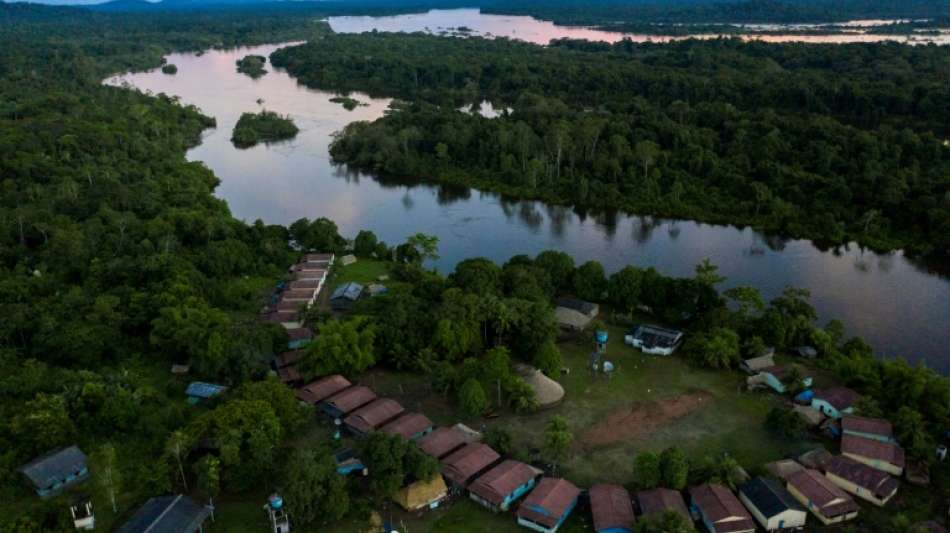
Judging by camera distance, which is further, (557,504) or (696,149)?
(696,149)

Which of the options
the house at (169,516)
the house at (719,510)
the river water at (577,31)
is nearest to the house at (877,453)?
the house at (719,510)

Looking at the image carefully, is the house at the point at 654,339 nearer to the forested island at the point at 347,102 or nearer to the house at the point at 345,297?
the house at the point at 345,297

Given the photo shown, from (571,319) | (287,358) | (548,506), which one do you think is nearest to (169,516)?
(287,358)

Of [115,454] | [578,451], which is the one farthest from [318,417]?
[578,451]

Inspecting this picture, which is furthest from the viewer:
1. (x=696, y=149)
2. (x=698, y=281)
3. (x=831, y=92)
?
(x=831, y=92)

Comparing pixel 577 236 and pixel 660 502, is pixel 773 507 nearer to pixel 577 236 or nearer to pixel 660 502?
pixel 660 502

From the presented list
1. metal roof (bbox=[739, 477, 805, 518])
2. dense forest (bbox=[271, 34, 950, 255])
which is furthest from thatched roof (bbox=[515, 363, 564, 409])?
dense forest (bbox=[271, 34, 950, 255])

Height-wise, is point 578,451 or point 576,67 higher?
point 576,67

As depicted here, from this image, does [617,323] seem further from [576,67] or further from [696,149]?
[576,67]
